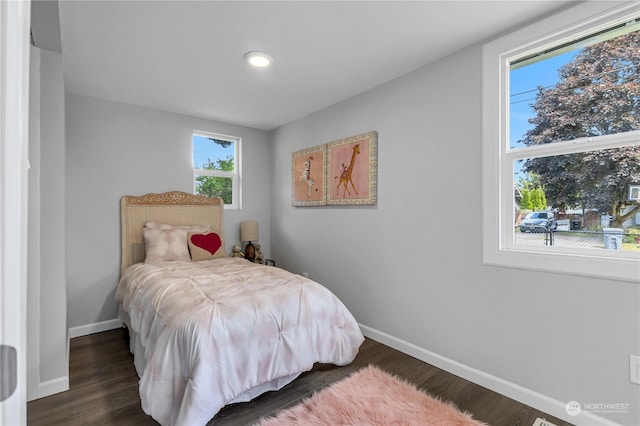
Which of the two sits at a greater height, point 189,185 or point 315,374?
point 189,185

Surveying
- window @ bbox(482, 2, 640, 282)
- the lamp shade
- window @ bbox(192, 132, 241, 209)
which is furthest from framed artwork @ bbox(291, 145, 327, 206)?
window @ bbox(482, 2, 640, 282)

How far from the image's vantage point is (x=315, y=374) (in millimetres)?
2336

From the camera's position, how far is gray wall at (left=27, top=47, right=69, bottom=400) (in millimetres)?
1997

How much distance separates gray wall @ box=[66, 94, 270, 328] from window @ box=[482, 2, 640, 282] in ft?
10.8

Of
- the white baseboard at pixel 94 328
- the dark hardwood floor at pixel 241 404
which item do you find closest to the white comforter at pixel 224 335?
the dark hardwood floor at pixel 241 404

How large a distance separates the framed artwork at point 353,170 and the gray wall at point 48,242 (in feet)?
7.62

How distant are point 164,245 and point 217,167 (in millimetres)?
1313

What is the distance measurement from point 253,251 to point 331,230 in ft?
3.85

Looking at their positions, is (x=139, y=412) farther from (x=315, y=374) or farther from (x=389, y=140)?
(x=389, y=140)

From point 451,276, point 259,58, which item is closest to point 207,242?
point 259,58

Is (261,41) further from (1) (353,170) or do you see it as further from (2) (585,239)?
(2) (585,239)

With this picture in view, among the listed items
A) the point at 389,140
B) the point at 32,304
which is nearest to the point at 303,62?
the point at 389,140

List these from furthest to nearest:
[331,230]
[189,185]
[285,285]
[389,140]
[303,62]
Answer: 1. [189,185]
2. [331,230]
3. [389,140]
4. [303,62]
5. [285,285]
